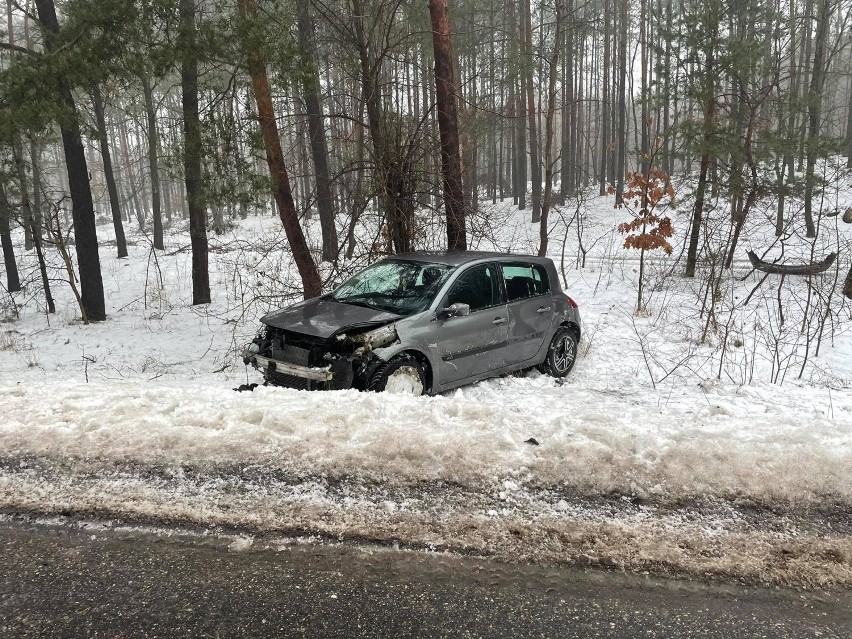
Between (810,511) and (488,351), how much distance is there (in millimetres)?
4001

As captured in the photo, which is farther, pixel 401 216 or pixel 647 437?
pixel 401 216

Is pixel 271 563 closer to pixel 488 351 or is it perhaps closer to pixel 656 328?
pixel 488 351

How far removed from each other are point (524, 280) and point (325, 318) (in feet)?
9.30

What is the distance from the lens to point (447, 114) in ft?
33.0

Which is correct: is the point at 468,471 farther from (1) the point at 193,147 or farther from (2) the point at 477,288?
(1) the point at 193,147

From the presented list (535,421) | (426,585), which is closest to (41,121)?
(535,421)

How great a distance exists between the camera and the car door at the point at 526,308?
7.48 metres

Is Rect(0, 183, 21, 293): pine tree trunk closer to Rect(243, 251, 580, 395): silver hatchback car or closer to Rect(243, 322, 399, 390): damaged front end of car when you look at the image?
Rect(243, 251, 580, 395): silver hatchback car

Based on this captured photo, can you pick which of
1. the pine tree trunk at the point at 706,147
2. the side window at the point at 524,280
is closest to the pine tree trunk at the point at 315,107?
the side window at the point at 524,280

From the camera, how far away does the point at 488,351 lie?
7148 mm

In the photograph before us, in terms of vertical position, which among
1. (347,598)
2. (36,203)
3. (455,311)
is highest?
(36,203)

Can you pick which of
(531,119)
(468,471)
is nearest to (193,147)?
(468,471)

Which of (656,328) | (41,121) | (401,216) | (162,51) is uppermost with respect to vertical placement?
(162,51)

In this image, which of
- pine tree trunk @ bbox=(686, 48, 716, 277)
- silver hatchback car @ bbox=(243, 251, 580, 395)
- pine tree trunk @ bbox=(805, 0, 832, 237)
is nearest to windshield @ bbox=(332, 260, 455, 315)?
silver hatchback car @ bbox=(243, 251, 580, 395)
